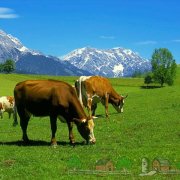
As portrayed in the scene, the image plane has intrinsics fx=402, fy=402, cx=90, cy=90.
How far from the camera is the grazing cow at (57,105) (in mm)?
19297

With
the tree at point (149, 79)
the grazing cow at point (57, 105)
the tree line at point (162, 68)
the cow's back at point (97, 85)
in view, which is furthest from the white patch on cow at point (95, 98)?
the tree at point (149, 79)

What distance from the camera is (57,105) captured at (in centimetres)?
1923

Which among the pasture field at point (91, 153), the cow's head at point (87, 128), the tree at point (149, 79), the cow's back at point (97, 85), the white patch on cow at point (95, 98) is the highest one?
the tree at point (149, 79)

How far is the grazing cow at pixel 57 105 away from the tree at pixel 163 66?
135672mm

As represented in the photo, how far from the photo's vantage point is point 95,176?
Answer: 13070 millimetres

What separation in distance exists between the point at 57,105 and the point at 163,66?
141 metres

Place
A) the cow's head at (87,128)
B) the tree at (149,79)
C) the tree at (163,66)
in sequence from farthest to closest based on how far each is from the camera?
the tree at (149,79)
the tree at (163,66)
the cow's head at (87,128)

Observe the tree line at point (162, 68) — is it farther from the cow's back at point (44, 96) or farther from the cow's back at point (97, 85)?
the cow's back at point (44, 96)

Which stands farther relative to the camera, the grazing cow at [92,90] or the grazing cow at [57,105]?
the grazing cow at [92,90]

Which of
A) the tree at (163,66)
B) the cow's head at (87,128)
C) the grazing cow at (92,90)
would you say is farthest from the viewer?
the tree at (163,66)

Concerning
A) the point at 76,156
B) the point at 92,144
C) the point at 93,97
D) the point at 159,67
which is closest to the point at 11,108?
the point at 93,97

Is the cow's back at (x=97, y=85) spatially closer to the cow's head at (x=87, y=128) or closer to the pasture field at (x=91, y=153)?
the pasture field at (x=91, y=153)

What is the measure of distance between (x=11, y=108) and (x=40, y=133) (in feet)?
61.3

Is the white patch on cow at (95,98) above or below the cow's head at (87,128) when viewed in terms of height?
above
